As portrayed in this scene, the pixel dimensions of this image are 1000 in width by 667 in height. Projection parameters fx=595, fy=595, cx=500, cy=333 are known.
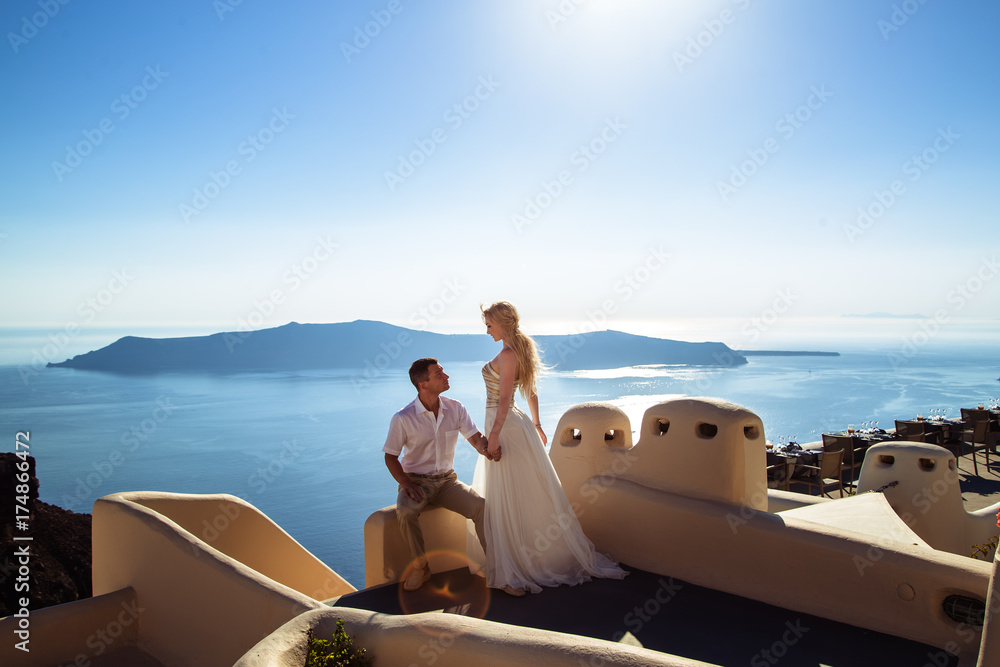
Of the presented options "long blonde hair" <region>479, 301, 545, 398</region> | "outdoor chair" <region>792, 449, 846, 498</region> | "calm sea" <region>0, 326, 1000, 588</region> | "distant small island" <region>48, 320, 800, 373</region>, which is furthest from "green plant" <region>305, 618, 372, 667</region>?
"distant small island" <region>48, 320, 800, 373</region>

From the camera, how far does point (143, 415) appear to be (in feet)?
231

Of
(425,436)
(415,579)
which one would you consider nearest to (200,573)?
(415,579)

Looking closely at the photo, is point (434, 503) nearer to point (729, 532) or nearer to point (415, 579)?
point (415, 579)

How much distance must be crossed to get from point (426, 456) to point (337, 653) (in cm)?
189

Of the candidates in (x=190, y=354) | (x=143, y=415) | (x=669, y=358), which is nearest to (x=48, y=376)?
(x=190, y=354)

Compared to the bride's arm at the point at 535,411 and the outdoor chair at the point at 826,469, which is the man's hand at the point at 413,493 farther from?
the outdoor chair at the point at 826,469

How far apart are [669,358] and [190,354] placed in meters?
75.9

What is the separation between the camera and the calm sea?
42250 mm

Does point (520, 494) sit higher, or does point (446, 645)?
point (520, 494)

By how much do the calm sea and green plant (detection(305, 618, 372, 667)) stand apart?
84.1ft

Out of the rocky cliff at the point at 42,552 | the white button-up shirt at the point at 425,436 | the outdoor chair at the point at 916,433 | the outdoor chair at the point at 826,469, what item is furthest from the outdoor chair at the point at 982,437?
the rocky cliff at the point at 42,552

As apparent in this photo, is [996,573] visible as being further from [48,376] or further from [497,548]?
[48,376]

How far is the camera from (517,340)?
4.32 metres

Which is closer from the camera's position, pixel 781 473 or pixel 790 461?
pixel 790 461
